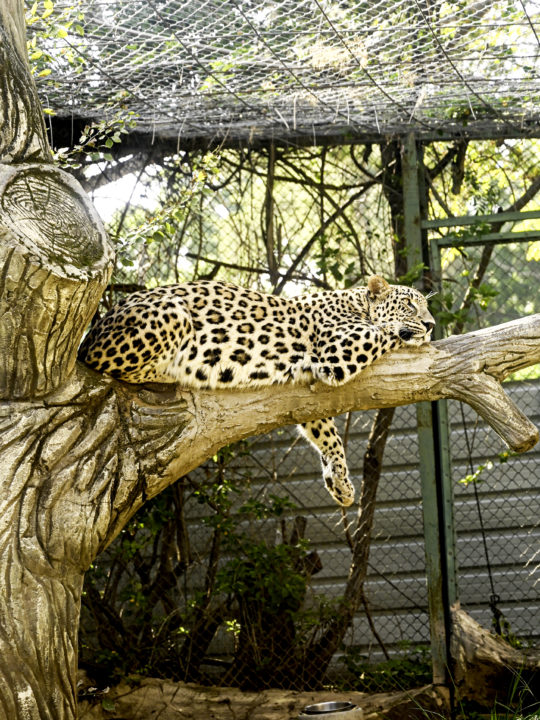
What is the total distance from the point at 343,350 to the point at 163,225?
1536 mm

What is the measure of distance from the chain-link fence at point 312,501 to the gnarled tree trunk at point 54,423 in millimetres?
2229

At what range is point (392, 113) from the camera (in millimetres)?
5598

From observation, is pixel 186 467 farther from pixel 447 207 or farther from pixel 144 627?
pixel 447 207

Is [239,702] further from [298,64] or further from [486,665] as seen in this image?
[298,64]

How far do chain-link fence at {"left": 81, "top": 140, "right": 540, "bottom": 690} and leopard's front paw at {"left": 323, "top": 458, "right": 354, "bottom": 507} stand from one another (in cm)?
134

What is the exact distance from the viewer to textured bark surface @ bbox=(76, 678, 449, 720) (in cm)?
522

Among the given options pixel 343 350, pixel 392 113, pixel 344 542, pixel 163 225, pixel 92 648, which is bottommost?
pixel 92 648

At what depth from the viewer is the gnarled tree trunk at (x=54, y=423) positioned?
9.83 ft

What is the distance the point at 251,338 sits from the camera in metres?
4.07

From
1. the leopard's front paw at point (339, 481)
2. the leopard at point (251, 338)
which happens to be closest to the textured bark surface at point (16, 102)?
the leopard at point (251, 338)

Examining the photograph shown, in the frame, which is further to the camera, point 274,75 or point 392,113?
point 392,113

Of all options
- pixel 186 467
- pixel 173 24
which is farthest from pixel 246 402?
pixel 173 24

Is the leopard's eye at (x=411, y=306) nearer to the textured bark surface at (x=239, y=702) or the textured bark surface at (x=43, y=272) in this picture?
the textured bark surface at (x=43, y=272)

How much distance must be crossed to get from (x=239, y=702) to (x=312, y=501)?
162cm
